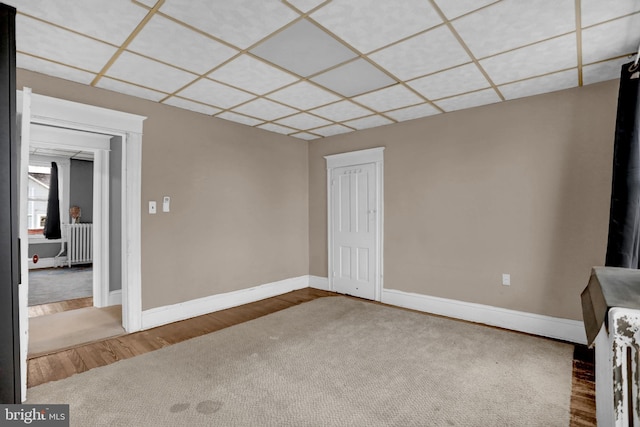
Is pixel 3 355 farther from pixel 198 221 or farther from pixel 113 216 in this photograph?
pixel 113 216

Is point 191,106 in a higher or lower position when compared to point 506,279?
higher

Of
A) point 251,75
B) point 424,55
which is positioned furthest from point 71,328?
point 424,55

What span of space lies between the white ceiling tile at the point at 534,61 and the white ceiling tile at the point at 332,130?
6.98 feet

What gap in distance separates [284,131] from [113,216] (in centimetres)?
268

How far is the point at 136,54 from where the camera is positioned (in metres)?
2.43

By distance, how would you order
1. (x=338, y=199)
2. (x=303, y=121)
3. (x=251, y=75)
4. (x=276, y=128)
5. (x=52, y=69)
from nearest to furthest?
(x=52, y=69) → (x=251, y=75) → (x=303, y=121) → (x=276, y=128) → (x=338, y=199)

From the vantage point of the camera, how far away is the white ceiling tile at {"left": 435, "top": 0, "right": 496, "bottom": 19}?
1830 millimetres

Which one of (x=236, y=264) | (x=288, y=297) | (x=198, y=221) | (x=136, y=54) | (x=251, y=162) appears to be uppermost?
(x=136, y=54)

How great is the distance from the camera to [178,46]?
2307mm

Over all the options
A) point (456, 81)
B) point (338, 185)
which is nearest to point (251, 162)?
point (338, 185)

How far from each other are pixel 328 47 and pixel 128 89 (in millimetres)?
2111

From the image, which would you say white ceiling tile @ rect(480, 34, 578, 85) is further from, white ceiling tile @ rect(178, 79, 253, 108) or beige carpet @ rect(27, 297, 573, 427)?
beige carpet @ rect(27, 297, 573, 427)

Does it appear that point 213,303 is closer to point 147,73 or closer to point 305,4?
point 147,73

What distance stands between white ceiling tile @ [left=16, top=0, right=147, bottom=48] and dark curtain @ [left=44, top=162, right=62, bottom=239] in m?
6.46
